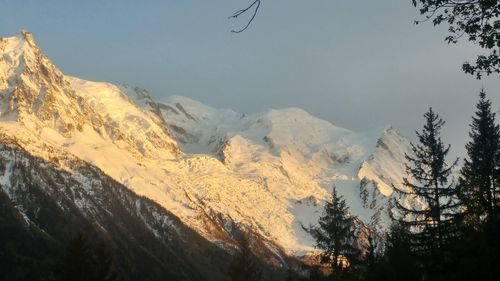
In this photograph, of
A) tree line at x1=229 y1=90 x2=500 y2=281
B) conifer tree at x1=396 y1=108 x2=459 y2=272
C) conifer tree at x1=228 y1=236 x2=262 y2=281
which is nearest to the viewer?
tree line at x1=229 y1=90 x2=500 y2=281

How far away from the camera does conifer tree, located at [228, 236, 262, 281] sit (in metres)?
59.5

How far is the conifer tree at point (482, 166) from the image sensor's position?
34375mm

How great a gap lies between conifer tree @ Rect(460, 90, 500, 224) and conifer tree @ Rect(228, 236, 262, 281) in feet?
88.1

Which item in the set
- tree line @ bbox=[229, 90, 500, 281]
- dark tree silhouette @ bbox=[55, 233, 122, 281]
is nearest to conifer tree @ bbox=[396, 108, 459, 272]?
tree line @ bbox=[229, 90, 500, 281]

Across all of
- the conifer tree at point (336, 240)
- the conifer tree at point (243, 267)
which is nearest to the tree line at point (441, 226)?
the conifer tree at point (336, 240)

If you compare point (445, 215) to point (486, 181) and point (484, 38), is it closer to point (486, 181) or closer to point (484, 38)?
point (486, 181)

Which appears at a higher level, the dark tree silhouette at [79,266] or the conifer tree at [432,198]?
the conifer tree at [432,198]

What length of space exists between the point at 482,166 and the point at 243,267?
29.5 m

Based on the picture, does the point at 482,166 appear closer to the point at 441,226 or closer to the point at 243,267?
the point at 441,226

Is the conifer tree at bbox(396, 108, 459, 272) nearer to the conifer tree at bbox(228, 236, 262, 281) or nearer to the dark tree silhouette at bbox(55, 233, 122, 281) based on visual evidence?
the dark tree silhouette at bbox(55, 233, 122, 281)

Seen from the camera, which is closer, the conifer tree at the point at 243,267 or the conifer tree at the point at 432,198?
the conifer tree at the point at 432,198

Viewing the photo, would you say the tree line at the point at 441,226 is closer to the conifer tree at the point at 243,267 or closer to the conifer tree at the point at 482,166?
the conifer tree at the point at 482,166

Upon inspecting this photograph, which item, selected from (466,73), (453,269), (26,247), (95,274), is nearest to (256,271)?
(95,274)

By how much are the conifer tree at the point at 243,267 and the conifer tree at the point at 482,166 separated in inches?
1057
